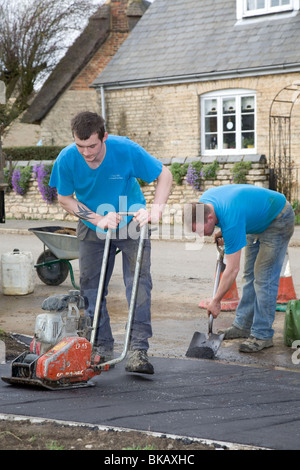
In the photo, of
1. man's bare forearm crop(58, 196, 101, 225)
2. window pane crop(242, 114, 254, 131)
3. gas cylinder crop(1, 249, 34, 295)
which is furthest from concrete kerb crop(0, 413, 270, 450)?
window pane crop(242, 114, 254, 131)

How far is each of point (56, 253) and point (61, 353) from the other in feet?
15.6

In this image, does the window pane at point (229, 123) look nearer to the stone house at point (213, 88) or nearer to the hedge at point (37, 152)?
the stone house at point (213, 88)

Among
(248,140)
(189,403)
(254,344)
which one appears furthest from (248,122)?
(189,403)

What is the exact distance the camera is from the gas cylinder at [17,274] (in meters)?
9.59

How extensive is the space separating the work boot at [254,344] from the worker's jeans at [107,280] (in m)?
1.20

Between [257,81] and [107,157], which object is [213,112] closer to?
[257,81]

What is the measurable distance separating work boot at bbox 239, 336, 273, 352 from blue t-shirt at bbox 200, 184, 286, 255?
984mm

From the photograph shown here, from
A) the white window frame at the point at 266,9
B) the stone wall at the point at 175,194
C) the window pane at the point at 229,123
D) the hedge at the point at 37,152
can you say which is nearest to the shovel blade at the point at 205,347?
the stone wall at the point at 175,194

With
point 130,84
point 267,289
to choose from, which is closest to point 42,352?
point 267,289

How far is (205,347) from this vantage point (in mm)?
6332

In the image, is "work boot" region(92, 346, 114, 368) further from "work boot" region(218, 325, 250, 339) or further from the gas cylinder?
the gas cylinder

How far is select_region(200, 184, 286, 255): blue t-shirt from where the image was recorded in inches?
228

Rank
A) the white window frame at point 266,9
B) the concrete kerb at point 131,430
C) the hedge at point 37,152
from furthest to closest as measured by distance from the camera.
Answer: the hedge at point 37,152 → the white window frame at point 266,9 → the concrete kerb at point 131,430
